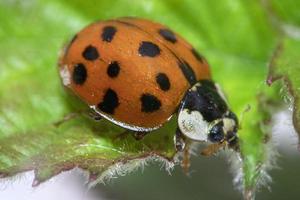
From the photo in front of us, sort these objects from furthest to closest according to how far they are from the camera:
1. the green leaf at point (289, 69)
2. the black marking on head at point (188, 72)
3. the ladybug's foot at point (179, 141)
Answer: the black marking on head at point (188, 72), the ladybug's foot at point (179, 141), the green leaf at point (289, 69)

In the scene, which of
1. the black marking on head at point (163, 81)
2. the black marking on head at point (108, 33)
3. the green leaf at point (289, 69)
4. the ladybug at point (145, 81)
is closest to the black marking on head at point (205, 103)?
the ladybug at point (145, 81)

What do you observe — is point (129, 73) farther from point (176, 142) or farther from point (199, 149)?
point (199, 149)

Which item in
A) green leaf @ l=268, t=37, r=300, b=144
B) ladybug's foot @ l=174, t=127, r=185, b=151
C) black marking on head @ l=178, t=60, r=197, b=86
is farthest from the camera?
black marking on head @ l=178, t=60, r=197, b=86

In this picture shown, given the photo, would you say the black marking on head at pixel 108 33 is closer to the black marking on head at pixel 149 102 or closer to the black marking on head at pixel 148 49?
the black marking on head at pixel 148 49

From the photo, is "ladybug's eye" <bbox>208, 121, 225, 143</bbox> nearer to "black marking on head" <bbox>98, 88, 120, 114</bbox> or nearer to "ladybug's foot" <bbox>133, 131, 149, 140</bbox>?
"ladybug's foot" <bbox>133, 131, 149, 140</bbox>

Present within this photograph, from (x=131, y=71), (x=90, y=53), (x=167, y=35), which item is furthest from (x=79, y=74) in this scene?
(x=167, y=35)

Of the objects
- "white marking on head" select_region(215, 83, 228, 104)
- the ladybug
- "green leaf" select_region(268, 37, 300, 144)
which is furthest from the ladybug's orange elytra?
"green leaf" select_region(268, 37, 300, 144)
